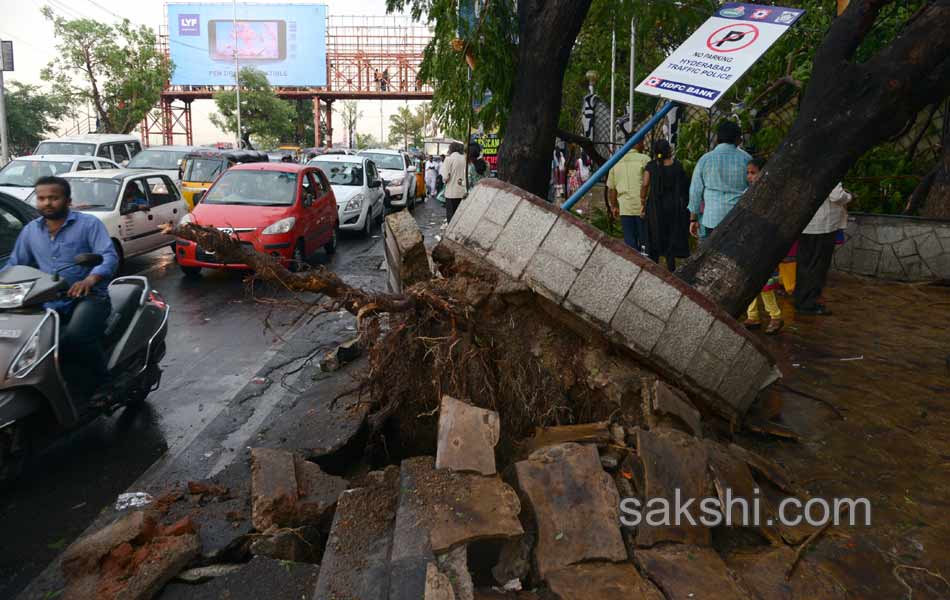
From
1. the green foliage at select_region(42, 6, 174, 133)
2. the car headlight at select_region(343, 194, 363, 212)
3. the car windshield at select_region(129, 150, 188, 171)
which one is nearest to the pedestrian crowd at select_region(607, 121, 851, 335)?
the car headlight at select_region(343, 194, 363, 212)

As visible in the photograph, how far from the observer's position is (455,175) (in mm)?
13984

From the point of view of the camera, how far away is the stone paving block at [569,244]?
3.90m

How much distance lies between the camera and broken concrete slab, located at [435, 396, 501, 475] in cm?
333

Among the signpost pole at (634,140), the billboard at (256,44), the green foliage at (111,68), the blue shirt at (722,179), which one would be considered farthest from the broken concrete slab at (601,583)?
the billboard at (256,44)

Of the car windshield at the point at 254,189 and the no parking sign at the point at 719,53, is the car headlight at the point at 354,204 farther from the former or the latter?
the no parking sign at the point at 719,53

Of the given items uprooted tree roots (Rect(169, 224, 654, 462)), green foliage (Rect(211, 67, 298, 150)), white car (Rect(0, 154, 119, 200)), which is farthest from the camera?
green foliage (Rect(211, 67, 298, 150))

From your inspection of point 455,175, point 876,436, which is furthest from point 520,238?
point 455,175

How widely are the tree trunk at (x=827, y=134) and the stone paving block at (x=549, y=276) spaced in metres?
1.38

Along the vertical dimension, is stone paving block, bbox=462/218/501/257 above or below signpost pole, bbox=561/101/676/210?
below

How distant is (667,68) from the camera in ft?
18.0

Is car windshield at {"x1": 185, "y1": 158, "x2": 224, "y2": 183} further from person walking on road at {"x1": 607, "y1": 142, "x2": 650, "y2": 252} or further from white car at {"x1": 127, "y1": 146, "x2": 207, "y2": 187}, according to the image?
person walking on road at {"x1": 607, "y1": 142, "x2": 650, "y2": 252}

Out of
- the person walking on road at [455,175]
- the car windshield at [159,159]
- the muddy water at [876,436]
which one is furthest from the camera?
the car windshield at [159,159]

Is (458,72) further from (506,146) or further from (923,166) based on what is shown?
(923,166)

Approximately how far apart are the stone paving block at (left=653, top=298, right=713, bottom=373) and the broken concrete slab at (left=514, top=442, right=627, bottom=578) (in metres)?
0.89
